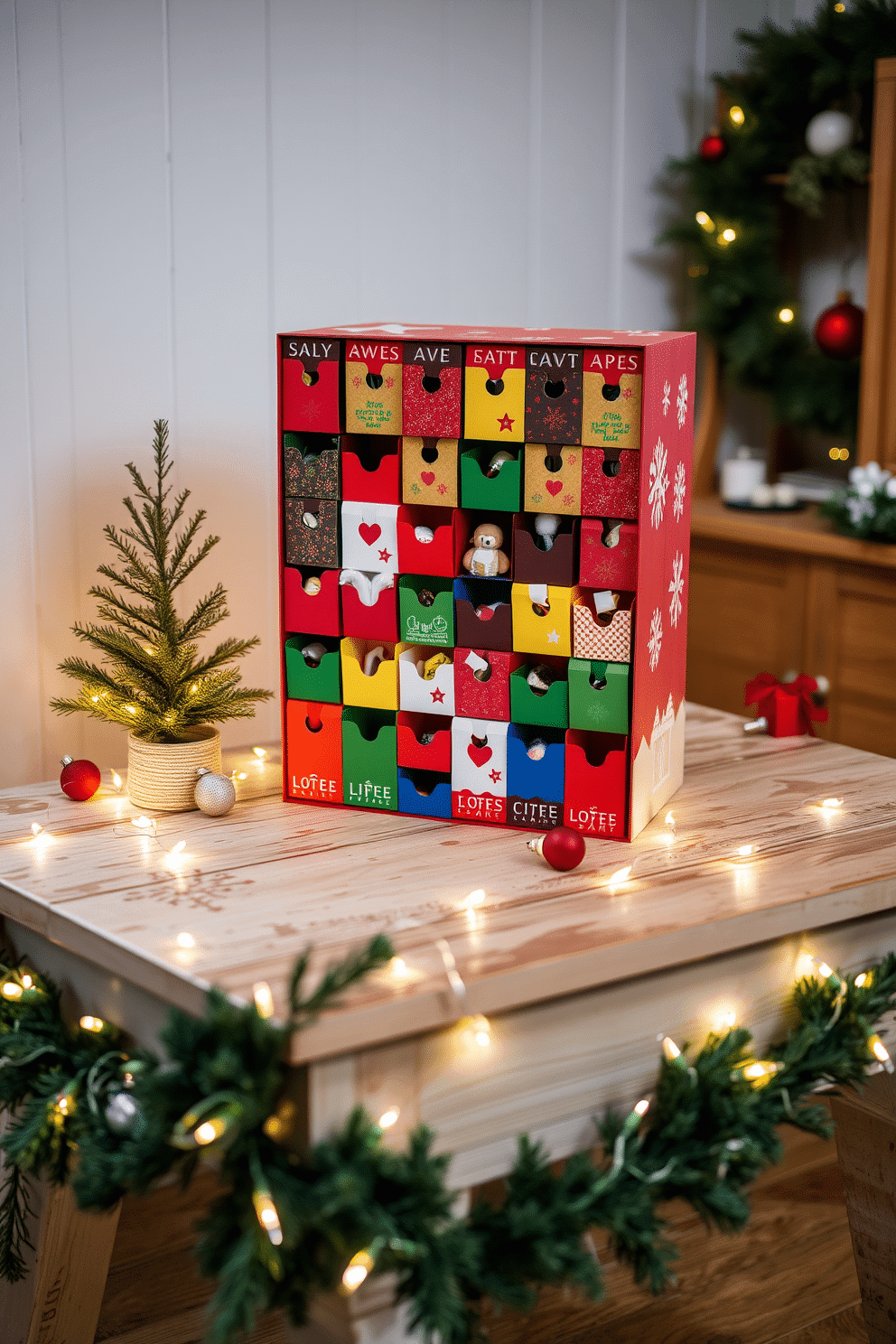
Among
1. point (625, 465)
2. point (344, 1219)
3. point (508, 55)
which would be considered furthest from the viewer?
point (508, 55)

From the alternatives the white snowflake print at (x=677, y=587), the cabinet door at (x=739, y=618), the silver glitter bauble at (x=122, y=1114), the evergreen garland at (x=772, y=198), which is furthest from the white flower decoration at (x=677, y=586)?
the evergreen garland at (x=772, y=198)

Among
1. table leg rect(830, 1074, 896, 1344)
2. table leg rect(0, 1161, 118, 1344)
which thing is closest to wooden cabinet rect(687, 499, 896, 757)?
table leg rect(830, 1074, 896, 1344)

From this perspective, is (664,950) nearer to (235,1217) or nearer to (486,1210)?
(486,1210)

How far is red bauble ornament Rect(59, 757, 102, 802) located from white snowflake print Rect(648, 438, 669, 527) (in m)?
0.58

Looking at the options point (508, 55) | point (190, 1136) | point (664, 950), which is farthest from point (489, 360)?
point (508, 55)

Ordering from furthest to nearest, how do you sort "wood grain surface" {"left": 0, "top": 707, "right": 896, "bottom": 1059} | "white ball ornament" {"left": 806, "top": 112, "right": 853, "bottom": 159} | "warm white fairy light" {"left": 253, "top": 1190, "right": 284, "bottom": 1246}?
1. "white ball ornament" {"left": 806, "top": 112, "right": 853, "bottom": 159}
2. "wood grain surface" {"left": 0, "top": 707, "right": 896, "bottom": 1059}
3. "warm white fairy light" {"left": 253, "top": 1190, "right": 284, "bottom": 1246}

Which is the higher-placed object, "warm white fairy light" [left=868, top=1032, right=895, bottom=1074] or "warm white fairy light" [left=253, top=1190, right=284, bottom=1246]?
"warm white fairy light" [left=253, top=1190, right=284, bottom=1246]

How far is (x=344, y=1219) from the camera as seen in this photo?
2.87 feet

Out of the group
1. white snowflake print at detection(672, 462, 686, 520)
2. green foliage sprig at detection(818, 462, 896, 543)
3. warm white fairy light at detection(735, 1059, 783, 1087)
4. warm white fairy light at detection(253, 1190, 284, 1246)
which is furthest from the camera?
green foliage sprig at detection(818, 462, 896, 543)

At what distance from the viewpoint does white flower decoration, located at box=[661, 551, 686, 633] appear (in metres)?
1.33

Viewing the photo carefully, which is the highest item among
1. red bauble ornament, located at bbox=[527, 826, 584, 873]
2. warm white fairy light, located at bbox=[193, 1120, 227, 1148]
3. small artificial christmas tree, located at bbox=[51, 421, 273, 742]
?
small artificial christmas tree, located at bbox=[51, 421, 273, 742]

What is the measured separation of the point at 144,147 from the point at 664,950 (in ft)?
3.79

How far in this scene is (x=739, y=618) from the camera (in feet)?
7.41

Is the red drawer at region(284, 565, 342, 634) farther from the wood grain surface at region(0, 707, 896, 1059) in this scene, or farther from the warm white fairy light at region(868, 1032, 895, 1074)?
the warm white fairy light at region(868, 1032, 895, 1074)
